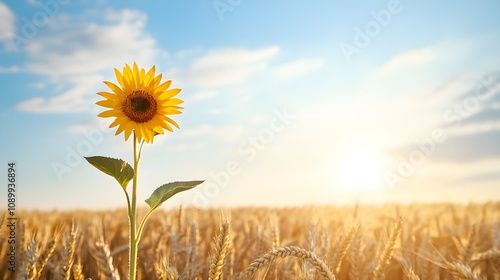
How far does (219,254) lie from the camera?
81.7 inches

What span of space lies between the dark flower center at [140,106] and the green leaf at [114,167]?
0.36 m

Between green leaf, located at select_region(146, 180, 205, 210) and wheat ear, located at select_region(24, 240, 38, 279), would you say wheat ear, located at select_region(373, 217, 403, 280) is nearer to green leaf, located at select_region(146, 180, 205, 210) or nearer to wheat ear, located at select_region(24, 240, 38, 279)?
green leaf, located at select_region(146, 180, 205, 210)

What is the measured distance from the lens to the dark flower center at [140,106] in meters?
2.30

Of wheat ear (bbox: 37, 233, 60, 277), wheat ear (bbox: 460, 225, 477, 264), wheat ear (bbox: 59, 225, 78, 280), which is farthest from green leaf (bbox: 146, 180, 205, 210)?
wheat ear (bbox: 460, 225, 477, 264)

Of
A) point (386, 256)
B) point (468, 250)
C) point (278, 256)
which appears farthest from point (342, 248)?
point (468, 250)

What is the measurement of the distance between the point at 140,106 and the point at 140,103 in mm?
16

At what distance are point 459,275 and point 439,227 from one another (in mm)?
3649

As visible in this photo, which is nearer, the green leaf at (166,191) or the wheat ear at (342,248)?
the green leaf at (166,191)

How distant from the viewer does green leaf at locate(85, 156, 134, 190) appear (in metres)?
2.00

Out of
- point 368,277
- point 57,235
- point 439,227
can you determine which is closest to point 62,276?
point 57,235

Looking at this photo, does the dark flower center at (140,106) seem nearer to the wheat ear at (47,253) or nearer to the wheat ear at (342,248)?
the wheat ear at (47,253)

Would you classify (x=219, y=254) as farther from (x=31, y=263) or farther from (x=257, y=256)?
(x=257, y=256)

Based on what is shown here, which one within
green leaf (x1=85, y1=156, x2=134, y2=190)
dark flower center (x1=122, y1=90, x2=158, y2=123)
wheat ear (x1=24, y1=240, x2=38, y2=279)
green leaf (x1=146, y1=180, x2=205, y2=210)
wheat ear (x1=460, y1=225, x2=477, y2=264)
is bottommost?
wheat ear (x1=460, y1=225, x2=477, y2=264)

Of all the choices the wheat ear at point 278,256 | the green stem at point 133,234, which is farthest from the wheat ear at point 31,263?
the wheat ear at point 278,256
